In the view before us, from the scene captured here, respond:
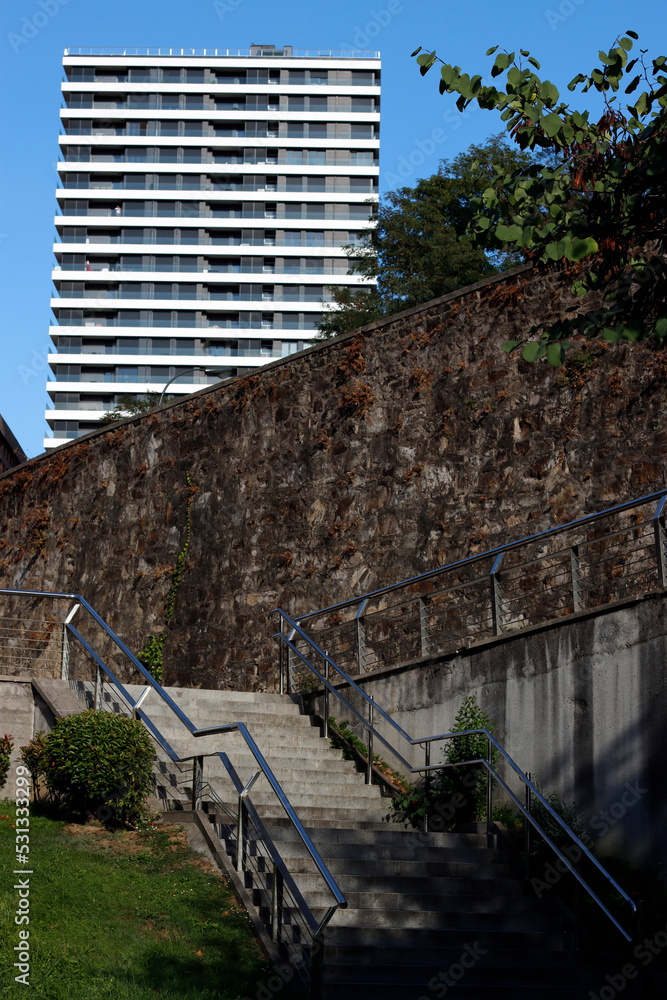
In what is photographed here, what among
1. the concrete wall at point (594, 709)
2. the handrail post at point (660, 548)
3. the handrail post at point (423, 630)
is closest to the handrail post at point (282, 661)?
the handrail post at point (423, 630)

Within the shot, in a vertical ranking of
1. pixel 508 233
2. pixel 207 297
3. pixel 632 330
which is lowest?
pixel 632 330

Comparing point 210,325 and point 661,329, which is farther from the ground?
point 210,325

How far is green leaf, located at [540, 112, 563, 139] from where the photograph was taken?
6676 mm

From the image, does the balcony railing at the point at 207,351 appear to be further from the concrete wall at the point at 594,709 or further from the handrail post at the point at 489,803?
the handrail post at the point at 489,803

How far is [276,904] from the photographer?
8375mm

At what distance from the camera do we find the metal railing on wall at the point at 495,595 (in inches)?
482

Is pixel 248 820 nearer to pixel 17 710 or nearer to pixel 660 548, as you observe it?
pixel 17 710

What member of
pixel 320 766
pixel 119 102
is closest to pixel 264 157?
pixel 119 102

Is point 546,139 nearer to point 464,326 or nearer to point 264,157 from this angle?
point 464,326

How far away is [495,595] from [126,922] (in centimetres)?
552

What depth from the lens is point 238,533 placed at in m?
17.4

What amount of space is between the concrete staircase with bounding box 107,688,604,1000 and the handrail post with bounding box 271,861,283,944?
392 millimetres

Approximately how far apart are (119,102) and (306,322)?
80.3 ft

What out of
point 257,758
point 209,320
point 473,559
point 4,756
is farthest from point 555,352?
point 209,320
